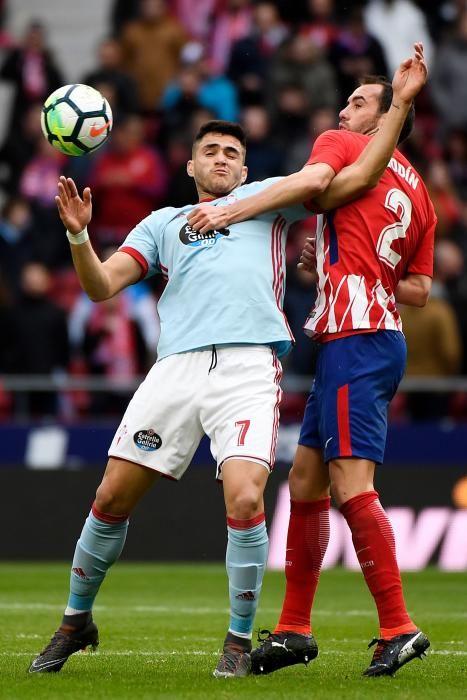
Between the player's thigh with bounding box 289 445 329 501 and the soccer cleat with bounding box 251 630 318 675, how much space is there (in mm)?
651

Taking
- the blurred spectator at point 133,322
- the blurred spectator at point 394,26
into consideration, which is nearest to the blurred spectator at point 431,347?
the blurred spectator at point 133,322

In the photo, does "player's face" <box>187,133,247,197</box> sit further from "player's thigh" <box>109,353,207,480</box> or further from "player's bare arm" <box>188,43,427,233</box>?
"player's thigh" <box>109,353,207,480</box>

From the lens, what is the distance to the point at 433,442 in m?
14.4

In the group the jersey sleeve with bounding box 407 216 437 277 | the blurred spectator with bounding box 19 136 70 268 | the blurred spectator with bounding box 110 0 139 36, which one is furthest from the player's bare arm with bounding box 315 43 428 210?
the blurred spectator with bounding box 110 0 139 36

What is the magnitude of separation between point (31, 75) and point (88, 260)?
11.7m

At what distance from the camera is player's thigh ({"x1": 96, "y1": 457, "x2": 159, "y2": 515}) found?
688 centimetres

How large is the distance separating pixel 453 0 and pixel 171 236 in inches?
493

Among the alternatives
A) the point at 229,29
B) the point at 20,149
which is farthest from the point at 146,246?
the point at 229,29

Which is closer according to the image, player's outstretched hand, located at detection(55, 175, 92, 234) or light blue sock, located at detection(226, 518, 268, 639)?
light blue sock, located at detection(226, 518, 268, 639)

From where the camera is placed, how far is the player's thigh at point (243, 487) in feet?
21.8

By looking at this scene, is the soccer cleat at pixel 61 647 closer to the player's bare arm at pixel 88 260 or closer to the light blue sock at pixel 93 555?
the light blue sock at pixel 93 555

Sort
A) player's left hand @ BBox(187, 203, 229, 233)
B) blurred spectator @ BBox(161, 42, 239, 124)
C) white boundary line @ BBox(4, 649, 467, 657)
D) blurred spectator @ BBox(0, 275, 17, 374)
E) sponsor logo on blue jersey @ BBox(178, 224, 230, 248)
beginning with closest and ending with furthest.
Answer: player's left hand @ BBox(187, 203, 229, 233), sponsor logo on blue jersey @ BBox(178, 224, 230, 248), white boundary line @ BBox(4, 649, 467, 657), blurred spectator @ BBox(0, 275, 17, 374), blurred spectator @ BBox(161, 42, 239, 124)

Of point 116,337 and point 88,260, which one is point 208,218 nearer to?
point 88,260

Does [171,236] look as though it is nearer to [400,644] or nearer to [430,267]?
[430,267]
